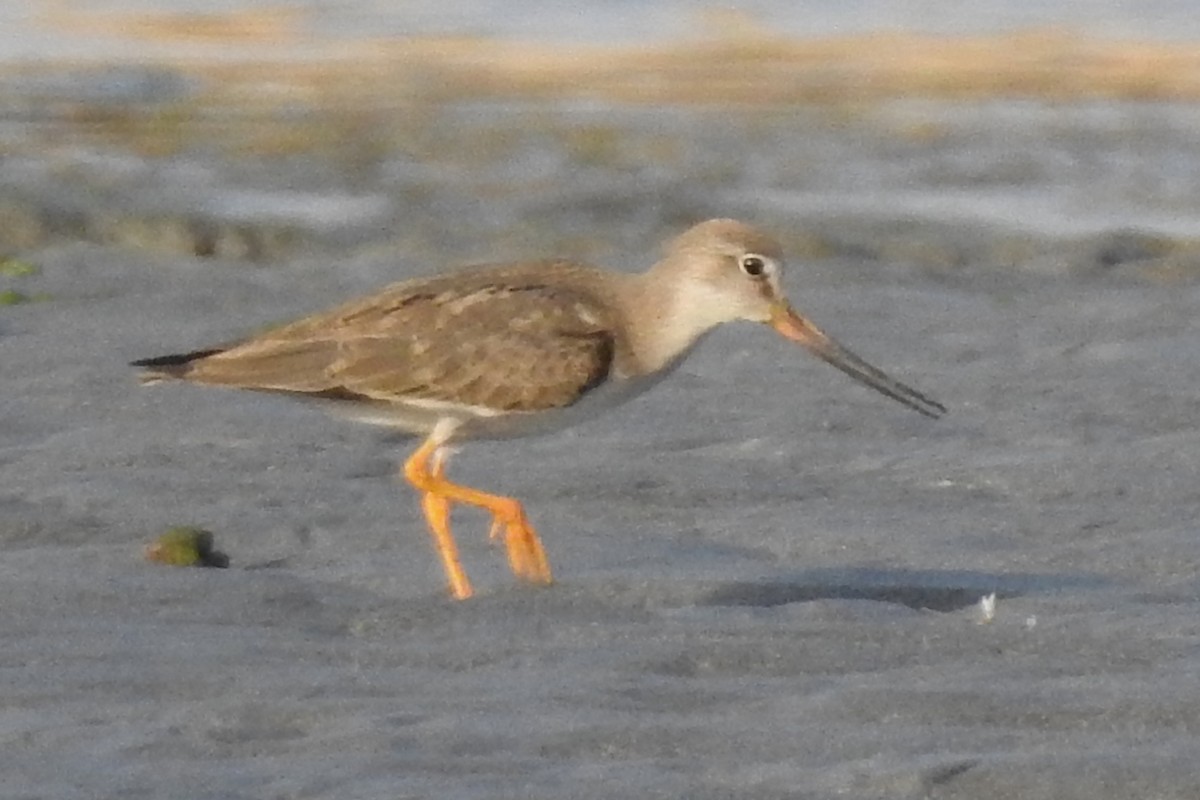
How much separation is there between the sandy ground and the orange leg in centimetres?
9

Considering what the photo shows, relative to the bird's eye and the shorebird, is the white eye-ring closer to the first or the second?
the bird's eye

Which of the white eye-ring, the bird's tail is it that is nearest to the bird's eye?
the white eye-ring

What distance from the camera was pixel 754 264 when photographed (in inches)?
323

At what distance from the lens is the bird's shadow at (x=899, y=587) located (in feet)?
22.3

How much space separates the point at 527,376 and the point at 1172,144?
8475 mm

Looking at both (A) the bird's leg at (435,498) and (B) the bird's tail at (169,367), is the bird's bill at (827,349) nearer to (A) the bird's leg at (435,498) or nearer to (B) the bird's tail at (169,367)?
(A) the bird's leg at (435,498)

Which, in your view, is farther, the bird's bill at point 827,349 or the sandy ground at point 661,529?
the bird's bill at point 827,349

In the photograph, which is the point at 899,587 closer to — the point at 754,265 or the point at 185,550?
the point at 754,265

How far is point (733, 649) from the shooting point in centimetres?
604

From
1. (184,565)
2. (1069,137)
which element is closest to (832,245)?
(1069,137)

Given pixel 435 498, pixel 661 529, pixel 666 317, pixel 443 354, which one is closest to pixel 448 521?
pixel 435 498

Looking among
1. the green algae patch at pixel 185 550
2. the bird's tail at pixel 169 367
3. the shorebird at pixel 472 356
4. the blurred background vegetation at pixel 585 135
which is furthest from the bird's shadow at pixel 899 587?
the blurred background vegetation at pixel 585 135

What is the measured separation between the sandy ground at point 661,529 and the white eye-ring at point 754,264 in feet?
2.16

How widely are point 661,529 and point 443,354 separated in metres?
0.81
